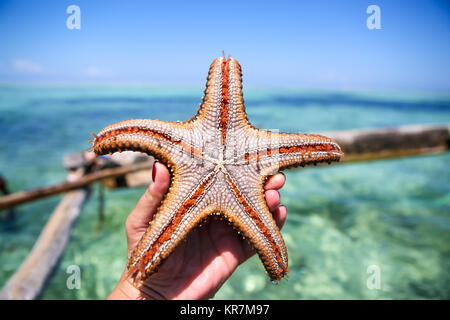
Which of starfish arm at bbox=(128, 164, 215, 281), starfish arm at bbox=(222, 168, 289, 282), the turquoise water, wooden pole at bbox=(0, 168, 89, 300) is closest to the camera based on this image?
starfish arm at bbox=(128, 164, 215, 281)

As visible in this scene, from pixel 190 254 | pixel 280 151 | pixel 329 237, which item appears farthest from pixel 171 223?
pixel 329 237

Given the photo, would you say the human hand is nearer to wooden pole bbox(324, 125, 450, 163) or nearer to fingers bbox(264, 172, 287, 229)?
fingers bbox(264, 172, 287, 229)

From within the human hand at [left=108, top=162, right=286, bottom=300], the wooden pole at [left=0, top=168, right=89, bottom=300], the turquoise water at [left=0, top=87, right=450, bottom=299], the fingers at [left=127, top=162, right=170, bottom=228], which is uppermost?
the fingers at [left=127, top=162, right=170, bottom=228]

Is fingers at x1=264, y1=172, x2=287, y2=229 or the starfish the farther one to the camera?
fingers at x1=264, y1=172, x2=287, y2=229

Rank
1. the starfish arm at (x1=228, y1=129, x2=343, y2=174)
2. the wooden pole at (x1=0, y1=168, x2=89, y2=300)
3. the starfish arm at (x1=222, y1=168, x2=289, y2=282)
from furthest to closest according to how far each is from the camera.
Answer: the wooden pole at (x1=0, y1=168, x2=89, y2=300) < the starfish arm at (x1=228, y1=129, x2=343, y2=174) < the starfish arm at (x1=222, y1=168, x2=289, y2=282)

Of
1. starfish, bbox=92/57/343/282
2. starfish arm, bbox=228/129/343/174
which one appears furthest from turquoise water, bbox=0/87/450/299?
starfish arm, bbox=228/129/343/174

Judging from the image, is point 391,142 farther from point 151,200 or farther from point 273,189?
point 151,200

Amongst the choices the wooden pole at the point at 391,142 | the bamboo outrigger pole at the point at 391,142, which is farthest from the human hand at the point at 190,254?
the wooden pole at the point at 391,142
